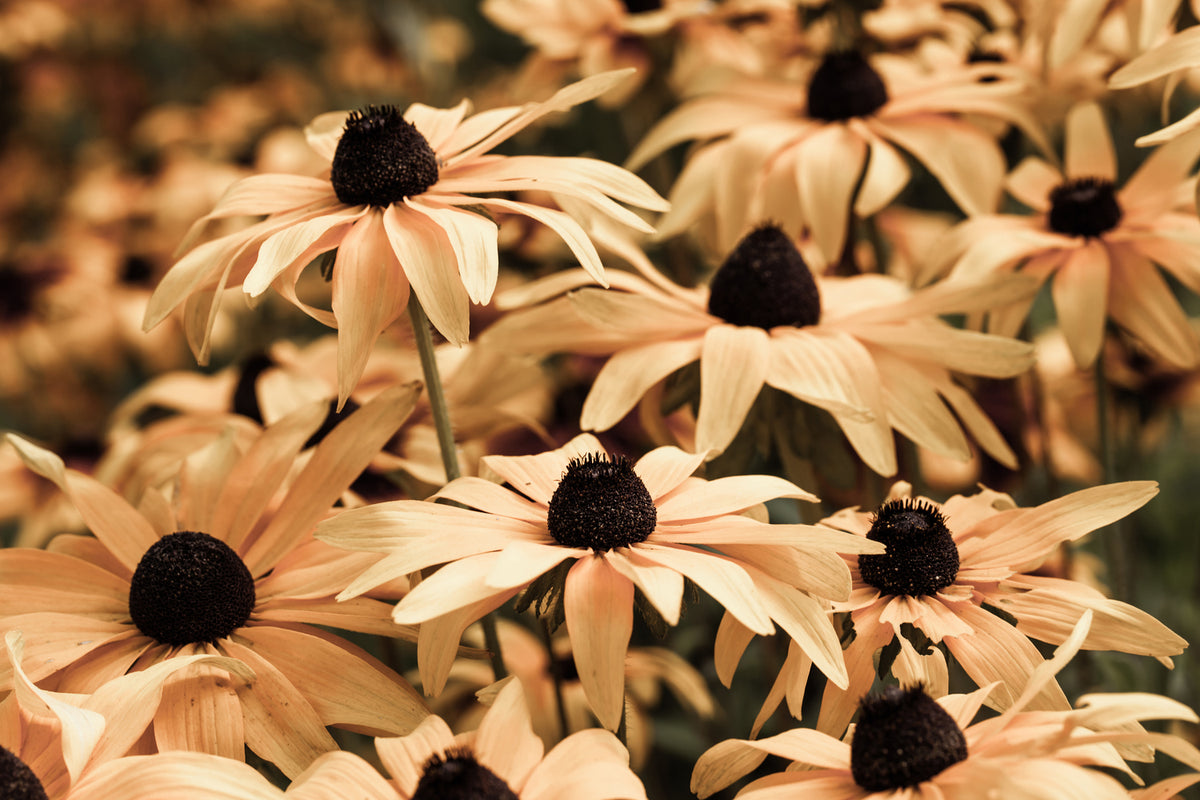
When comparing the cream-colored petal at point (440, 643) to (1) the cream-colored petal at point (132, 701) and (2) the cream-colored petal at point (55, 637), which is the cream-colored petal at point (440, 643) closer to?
(1) the cream-colored petal at point (132, 701)

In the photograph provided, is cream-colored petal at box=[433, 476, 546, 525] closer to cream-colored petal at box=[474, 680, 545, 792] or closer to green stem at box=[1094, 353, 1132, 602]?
cream-colored petal at box=[474, 680, 545, 792]

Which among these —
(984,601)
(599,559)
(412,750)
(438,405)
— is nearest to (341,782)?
(412,750)

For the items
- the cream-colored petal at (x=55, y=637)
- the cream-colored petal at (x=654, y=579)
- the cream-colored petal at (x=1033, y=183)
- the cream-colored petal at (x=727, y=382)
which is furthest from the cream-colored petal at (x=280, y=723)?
the cream-colored petal at (x=1033, y=183)

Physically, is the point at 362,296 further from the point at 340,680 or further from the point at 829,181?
the point at 829,181

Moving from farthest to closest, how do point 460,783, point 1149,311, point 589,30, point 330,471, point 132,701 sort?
point 589,30
point 1149,311
point 330,471
point 132,701
point 460,783

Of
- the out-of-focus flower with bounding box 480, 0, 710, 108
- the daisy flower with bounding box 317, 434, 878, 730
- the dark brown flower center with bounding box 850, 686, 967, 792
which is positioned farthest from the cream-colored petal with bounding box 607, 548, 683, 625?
the out-of-focus flower with bounding box 480, 0, 710, 108

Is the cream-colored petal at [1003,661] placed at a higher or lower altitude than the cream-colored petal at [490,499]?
lower
